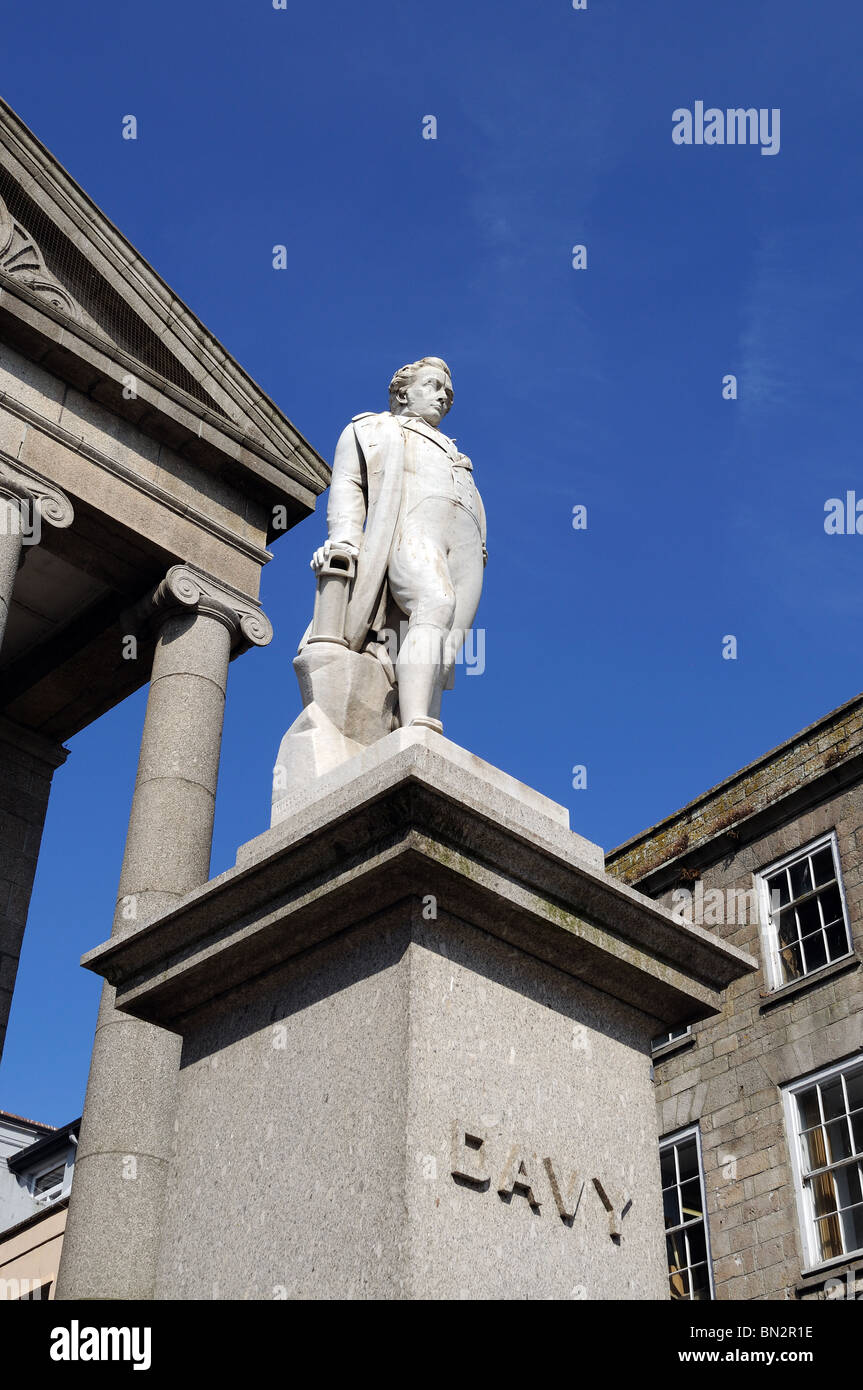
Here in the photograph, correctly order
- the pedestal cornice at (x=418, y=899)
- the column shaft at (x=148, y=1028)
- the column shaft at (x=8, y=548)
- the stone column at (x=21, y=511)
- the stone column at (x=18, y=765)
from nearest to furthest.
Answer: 1. the pedestal cornice at (x=418, y=899)
2. the column shaft at (x=148, y=1028)
3. the column shaft at (x=8, y=548)
4. the stone column at (x=21, y=511)
5. the stone column at (x=18, y=765)

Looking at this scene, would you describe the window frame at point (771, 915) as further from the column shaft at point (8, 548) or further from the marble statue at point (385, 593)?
the marble statue at point (385, 593)

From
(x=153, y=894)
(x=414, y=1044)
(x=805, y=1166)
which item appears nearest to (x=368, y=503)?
(x=414, y=1044)

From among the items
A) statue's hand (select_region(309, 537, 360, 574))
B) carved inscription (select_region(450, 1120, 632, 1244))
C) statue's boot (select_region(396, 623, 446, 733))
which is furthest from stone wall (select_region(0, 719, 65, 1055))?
carved inscription (select_region(450, 1120, 632, 1244))

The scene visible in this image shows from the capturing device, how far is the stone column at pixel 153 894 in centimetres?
1052

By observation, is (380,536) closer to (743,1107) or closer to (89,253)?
(89,253)

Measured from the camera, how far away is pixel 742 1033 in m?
22.5

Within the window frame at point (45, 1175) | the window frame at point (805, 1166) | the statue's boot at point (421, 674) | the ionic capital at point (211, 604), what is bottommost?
the statue's boot at point (421, 674)

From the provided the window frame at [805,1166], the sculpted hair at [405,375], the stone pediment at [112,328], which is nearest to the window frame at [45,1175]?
the window frame at [805,1166]

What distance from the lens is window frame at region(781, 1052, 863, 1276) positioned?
63.7ft

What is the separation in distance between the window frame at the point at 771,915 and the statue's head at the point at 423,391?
50.0 ft

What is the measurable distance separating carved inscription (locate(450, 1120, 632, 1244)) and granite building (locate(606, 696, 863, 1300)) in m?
15.1

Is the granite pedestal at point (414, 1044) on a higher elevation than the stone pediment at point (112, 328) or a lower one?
lower
